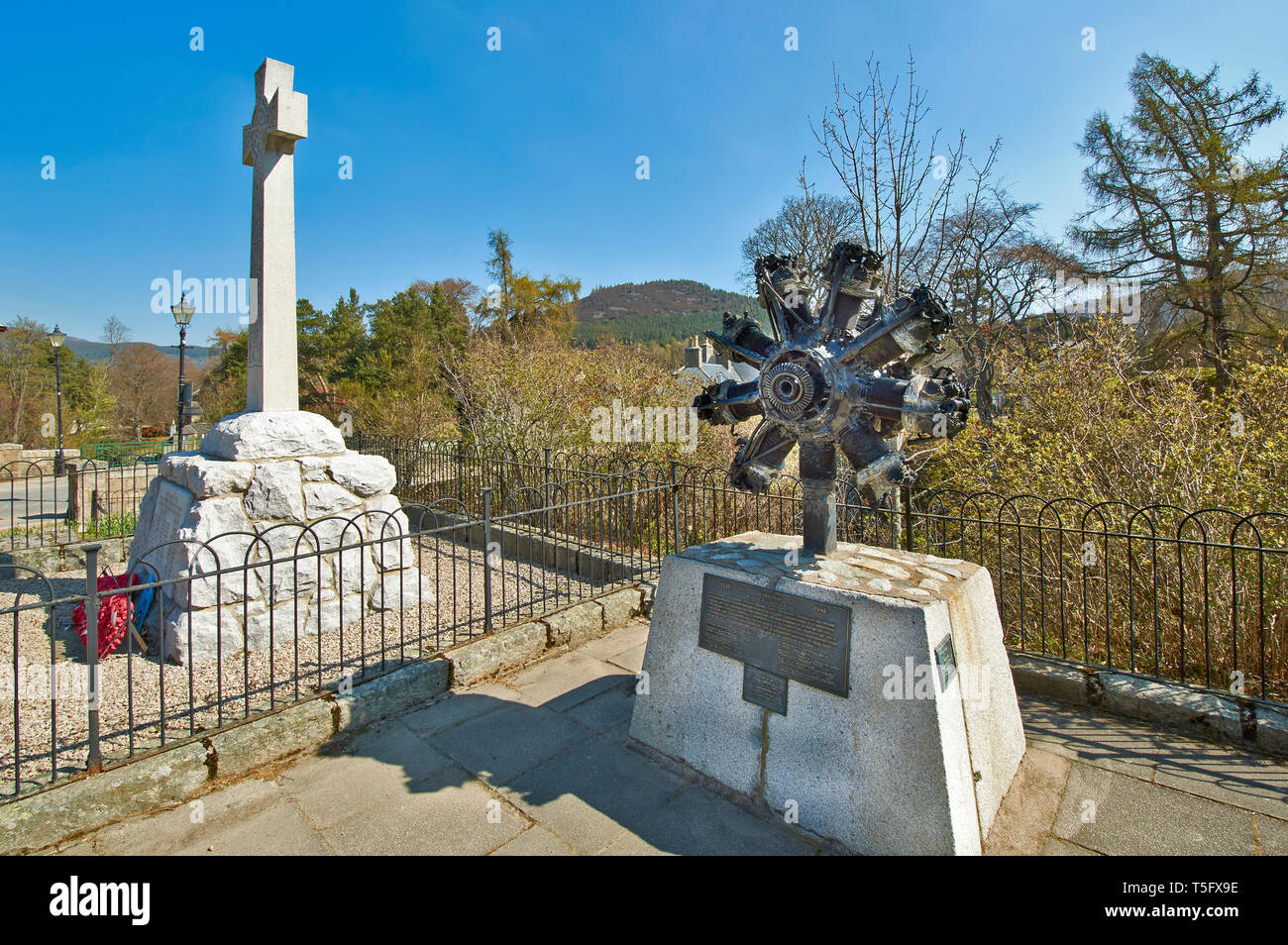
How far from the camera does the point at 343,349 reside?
3381 centimetres

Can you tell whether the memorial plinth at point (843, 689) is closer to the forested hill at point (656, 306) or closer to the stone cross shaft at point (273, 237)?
the stone cross shaft at point (273, 237)

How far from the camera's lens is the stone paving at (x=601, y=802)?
270 centimetres

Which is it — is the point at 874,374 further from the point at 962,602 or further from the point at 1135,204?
the point at 1135,204

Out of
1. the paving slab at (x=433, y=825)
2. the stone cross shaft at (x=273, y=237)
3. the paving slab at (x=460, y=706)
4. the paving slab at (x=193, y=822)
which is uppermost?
the stone cross shaft at (x=273, y=237)

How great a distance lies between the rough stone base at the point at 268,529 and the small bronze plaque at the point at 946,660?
3.44m

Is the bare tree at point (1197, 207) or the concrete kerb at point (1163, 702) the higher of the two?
the bare tree at point (1197, 207)

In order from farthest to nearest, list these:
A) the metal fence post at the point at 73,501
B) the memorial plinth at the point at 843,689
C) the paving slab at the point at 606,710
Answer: the metal fence post at the point at 73,501, the paving slab at the point at 606,710, the memorial plinth at the point at 843,689

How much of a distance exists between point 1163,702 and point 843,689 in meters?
2.27

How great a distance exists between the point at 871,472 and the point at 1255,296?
17602mm

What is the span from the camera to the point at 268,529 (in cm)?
432

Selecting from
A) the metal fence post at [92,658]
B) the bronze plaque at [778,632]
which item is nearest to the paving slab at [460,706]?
the metal fence post at [92,658]

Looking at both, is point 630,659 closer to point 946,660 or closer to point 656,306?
point 946,660

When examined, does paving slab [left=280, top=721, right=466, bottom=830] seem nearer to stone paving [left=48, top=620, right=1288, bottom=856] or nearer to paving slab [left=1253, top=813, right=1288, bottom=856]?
stone paving [left=48, top=620, right=1288, bottom=856]
